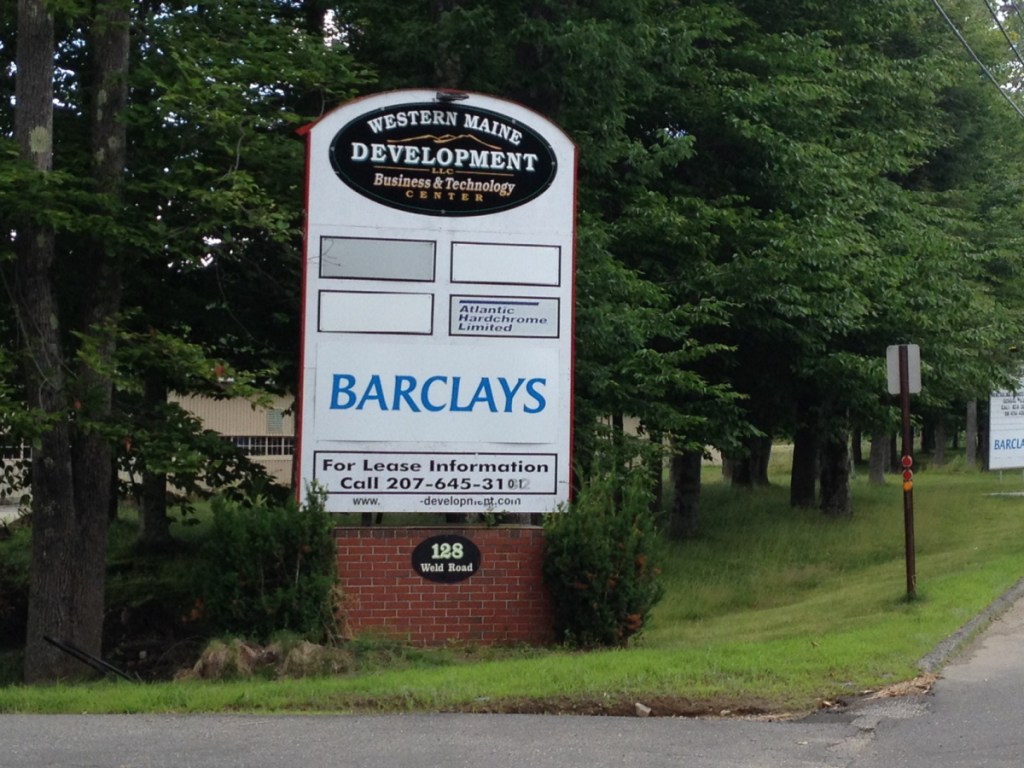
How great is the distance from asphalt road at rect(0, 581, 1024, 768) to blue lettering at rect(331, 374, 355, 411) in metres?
4.20

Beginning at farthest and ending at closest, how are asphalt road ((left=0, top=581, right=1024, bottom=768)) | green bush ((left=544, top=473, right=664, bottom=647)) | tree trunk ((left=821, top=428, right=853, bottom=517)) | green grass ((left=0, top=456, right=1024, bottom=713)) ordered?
tree trunk ((left=821, top=428, right=853, bottom=517)), green bush ((left=544, top=473, right=664, bottom=647)), green grass ((left=0, top=456, right=1024, bottom=713)), asphalt road ((left=0, top=581, right=1024, bottom=768))

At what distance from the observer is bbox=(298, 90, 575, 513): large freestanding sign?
12812 millimetres

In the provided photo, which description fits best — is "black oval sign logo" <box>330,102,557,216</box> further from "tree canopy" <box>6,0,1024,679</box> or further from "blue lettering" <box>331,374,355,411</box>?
"blue lettering" <box>331,374,355,411</box>

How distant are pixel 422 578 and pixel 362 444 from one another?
1.40 metres

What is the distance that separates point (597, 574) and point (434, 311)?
2.99m

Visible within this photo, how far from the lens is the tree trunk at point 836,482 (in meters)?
28.9

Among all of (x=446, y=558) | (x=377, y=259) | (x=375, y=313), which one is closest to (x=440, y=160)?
(x=377, y=259)

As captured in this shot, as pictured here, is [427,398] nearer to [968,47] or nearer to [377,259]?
[377,259]

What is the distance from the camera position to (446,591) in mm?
12820

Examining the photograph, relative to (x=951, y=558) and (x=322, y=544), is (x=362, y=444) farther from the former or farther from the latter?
(x=951, y=558)

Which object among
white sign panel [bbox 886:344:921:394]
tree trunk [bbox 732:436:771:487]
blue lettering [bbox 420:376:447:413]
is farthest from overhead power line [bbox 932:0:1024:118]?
tree trunk [bbox 732:436:771:487]

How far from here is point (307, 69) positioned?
567 inches

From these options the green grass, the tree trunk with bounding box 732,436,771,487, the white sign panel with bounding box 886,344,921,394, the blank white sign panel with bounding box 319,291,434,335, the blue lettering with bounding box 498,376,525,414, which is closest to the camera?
the green grass

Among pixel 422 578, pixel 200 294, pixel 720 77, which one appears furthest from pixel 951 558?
pixel 200 294
